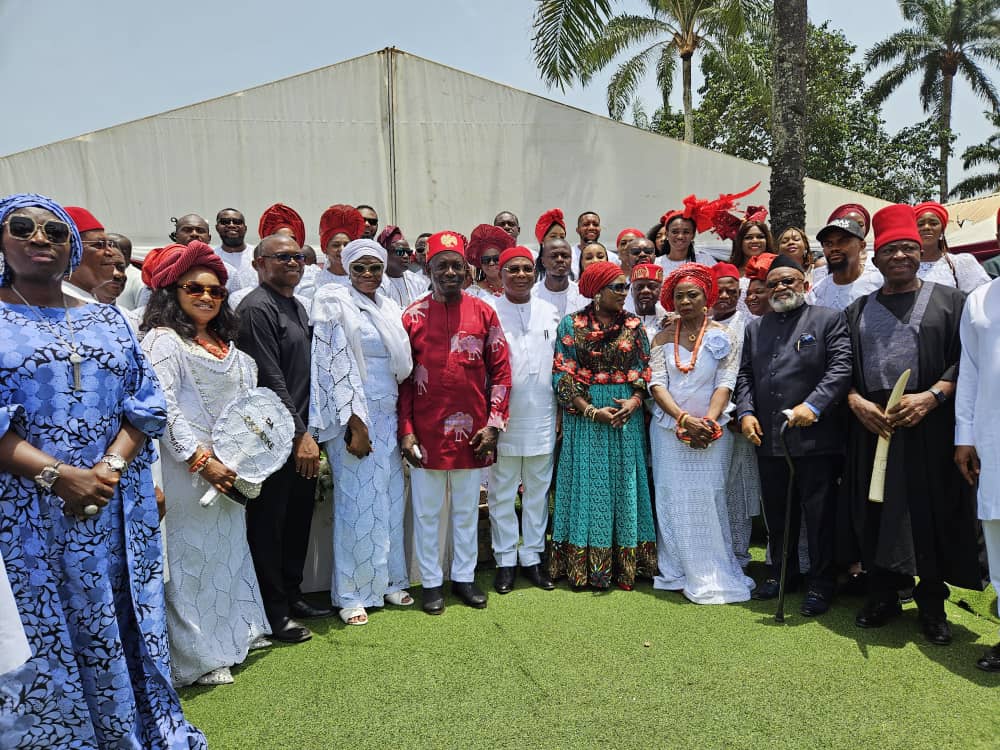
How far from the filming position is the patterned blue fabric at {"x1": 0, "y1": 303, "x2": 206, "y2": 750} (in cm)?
252

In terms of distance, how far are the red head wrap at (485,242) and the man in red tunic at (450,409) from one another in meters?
1.20

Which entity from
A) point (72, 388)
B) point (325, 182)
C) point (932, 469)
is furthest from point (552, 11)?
point (72, 388)

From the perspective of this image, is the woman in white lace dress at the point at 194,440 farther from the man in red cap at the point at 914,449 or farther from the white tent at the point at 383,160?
the white tent at the point at 383,160

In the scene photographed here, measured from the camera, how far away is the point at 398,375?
4.59 meters

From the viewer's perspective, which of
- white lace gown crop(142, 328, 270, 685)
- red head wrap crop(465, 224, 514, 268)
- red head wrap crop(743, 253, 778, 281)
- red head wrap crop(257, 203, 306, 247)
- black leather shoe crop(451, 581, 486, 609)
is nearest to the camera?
white lace gown crop(142, 328, 270, 685)

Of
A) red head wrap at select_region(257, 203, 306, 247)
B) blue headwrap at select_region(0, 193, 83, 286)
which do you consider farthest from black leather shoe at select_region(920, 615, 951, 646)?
red head wrap at select_region(257, 203, 306, 247)

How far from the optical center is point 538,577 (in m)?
4.92

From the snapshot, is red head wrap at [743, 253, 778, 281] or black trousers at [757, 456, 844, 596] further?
red head wrap at [743, 253, 778, 281]

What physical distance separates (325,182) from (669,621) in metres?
8.12

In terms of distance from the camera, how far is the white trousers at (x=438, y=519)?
15.2 feet

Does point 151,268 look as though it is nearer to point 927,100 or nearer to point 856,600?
point 856,600

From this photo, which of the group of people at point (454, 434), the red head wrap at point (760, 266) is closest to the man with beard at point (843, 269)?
the group of people at point (454, 434)

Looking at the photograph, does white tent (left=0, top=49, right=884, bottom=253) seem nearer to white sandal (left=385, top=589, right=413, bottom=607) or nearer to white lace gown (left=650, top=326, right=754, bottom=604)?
white lace gown (left=650, top=326, right=754, bottom=604)

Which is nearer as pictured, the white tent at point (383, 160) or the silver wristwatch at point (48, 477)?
the silver wristwatch at point (48, 477)
